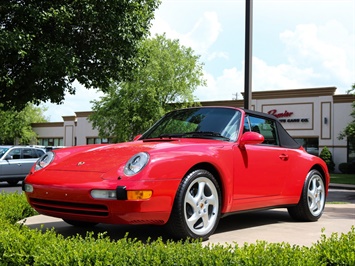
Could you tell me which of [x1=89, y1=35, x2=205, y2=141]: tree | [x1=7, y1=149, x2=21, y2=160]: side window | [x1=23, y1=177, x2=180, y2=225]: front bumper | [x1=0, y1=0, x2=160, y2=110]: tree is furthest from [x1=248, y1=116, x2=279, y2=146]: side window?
[x1=89, y1=35, x2=205, y2=141]: tree

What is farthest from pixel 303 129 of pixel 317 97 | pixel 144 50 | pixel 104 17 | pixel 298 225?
pixel 298 225

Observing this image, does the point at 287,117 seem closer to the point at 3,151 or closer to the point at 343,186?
the point at 343,186

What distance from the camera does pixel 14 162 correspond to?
18172 millimetres

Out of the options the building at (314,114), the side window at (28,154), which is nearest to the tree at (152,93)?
the building at (314,114)

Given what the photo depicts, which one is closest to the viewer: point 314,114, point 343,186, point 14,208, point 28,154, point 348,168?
point 14,208

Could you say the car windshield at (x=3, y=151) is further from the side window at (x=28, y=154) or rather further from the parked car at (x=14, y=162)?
the side window at (x=28, y=154)

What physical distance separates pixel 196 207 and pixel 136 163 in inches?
31.3

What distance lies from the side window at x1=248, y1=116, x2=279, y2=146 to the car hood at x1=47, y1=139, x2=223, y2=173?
0.87 meters

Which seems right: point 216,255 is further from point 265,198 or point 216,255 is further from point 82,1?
point 82,1

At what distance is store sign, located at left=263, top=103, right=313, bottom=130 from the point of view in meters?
34.1

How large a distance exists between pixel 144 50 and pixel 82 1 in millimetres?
3770

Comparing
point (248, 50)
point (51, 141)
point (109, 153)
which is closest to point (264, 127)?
point (109, 153)

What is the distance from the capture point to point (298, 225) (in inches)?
236

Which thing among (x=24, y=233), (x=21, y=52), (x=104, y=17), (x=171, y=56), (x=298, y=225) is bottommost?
(x=298, y=225)
